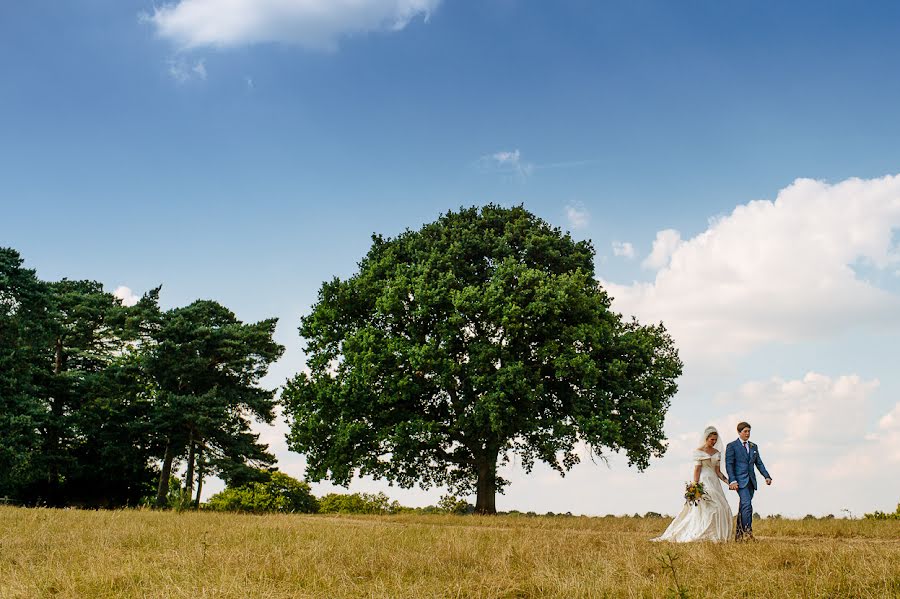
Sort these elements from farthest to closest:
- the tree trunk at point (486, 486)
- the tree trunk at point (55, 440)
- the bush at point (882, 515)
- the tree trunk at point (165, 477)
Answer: the tree trunk at point (165, 477) → the tree trunk at point (55, 440) → the tree trunk at point (486, 486) → the bush at point (882, 515)

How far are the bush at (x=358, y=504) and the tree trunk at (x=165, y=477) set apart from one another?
9.55 meters

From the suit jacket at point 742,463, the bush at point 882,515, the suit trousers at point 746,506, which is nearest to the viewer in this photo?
the suit jacket at point 742,463

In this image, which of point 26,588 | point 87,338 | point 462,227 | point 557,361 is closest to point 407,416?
point 557,361

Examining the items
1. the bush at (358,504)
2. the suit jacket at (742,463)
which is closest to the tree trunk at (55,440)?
the bush at (358,504)

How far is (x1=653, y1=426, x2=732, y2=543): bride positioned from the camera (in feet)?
52.2

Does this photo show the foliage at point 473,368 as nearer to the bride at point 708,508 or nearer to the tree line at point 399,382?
the tree line at point 399,382

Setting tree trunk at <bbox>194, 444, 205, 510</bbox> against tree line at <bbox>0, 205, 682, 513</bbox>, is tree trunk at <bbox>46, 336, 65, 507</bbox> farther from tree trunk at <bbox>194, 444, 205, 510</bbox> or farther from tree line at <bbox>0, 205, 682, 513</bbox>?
tree trunk at <bbox>194, 444, 205, 510</bbox>

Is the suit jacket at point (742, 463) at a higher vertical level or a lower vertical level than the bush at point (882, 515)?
higher

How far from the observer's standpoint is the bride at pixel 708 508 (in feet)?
52.2

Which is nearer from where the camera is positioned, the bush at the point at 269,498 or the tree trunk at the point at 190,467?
the bush at the point at 269,498

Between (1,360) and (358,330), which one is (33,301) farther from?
(358,330)

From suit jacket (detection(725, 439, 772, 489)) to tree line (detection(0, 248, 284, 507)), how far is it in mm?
28468

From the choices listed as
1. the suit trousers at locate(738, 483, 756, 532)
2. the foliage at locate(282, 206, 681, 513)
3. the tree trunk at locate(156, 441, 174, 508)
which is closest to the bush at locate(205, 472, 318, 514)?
the tree trunk at locate(156, 441, 174, 508)

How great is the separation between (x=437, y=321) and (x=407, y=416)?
401cm
